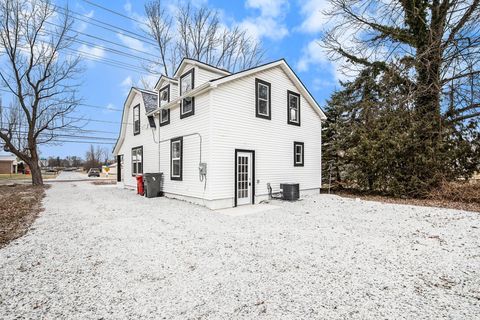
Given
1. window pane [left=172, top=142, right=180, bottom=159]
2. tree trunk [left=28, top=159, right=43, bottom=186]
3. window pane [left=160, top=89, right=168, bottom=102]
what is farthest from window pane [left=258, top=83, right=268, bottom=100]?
tree trunk [left=28, top=159, right=43, bottom=186]

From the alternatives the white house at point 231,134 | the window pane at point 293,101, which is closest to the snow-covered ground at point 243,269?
the white house at point 231,134

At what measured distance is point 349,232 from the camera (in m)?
5.92

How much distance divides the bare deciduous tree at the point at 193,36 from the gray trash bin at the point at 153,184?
1458cm

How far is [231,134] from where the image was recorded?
9.23 m

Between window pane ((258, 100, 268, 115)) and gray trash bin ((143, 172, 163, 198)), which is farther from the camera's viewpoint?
gray trash bin ((143, 172, 163, 198))

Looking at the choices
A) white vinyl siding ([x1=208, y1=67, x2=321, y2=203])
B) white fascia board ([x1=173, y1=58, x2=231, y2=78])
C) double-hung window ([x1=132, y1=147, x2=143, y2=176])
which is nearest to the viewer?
white vinyl siding ([x1=208, y1=67, x2=321, y2=203])

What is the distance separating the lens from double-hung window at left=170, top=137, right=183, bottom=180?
10.4 meters

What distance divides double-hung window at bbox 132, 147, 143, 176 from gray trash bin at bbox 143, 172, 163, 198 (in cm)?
299

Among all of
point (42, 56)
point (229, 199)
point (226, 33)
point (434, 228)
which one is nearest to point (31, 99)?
point (42, 56)

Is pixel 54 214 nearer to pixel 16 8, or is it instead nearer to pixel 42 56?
pixel 42 56

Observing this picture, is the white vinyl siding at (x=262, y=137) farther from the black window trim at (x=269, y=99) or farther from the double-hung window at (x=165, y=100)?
the double-hung window at (x=165, y=100)

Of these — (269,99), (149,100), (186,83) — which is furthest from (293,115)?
(149,100)

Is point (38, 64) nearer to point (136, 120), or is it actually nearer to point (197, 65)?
point (136, 120)

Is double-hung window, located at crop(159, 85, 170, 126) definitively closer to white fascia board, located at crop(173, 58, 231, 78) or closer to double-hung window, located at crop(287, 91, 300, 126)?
white fascia board, located at crop(173, 58, 231, 78)
